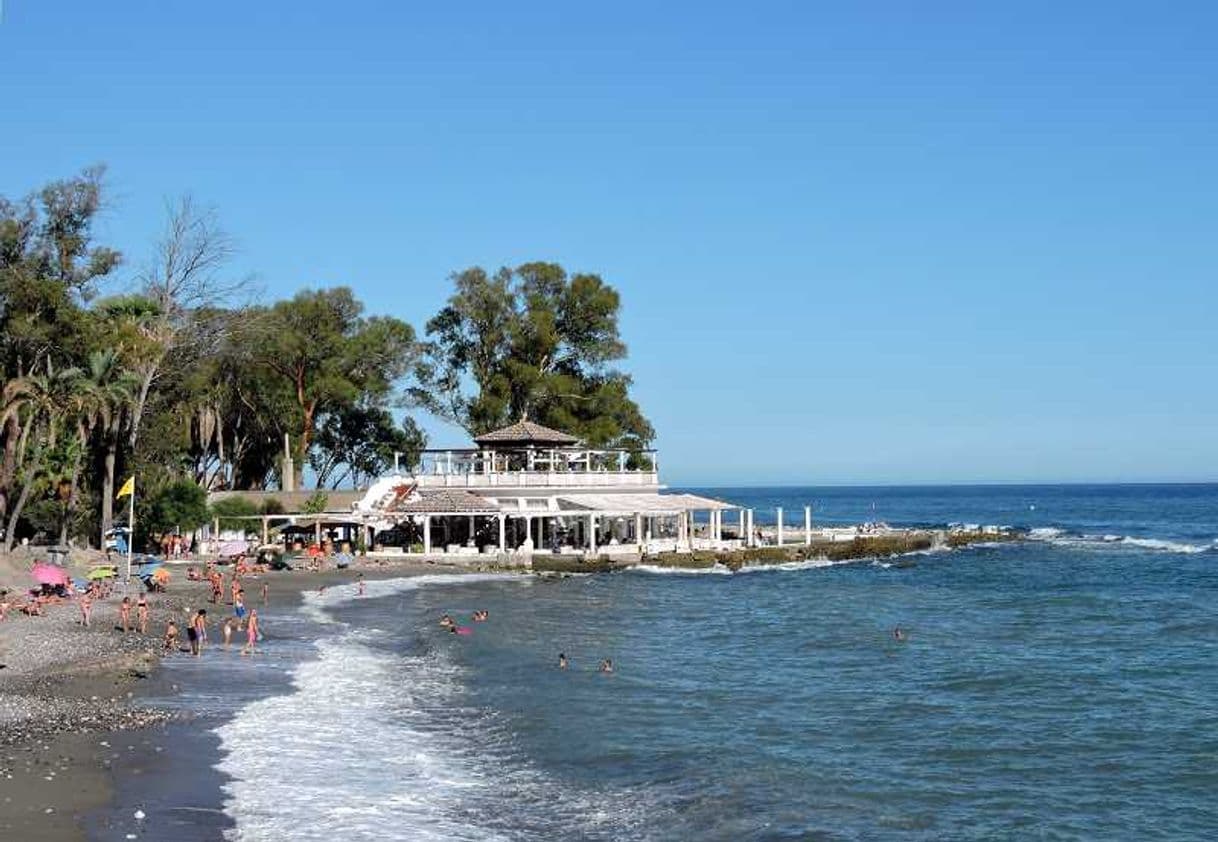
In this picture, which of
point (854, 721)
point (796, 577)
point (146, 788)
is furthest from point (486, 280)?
point (146, 788)

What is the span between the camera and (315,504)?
56219 millimetres

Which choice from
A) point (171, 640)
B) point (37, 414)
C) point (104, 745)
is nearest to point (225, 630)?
point (171, 640)

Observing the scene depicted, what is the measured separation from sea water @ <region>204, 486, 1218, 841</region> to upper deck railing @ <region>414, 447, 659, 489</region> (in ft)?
Answer: 42.6

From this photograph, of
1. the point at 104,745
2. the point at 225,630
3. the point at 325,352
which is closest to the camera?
the point at 104,745

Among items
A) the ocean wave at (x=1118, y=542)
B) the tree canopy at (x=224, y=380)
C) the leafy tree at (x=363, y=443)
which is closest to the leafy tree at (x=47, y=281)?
the tree canopy at (x=224, y=380)

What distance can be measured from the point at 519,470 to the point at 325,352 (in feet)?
49.5

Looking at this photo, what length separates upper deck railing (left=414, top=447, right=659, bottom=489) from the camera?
185 feet

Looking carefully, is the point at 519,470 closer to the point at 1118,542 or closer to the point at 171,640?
the point at 171,640

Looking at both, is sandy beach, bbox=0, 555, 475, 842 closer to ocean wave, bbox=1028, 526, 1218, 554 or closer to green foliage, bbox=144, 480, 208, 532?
green foliage, bbox=144, 480, 208, 532

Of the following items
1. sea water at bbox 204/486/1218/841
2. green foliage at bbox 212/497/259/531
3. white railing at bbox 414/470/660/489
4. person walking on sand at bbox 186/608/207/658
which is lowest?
sea water at bbox 204/486/1218/841

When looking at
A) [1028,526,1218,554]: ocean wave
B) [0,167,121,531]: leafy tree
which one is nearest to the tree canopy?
[0,167,121,531]: leafy tree

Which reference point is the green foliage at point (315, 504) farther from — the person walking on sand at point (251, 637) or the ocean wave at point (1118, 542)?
the ocean wave at point (1118, 542)

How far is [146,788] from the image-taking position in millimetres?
15914

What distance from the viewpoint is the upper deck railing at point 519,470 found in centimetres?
5631
